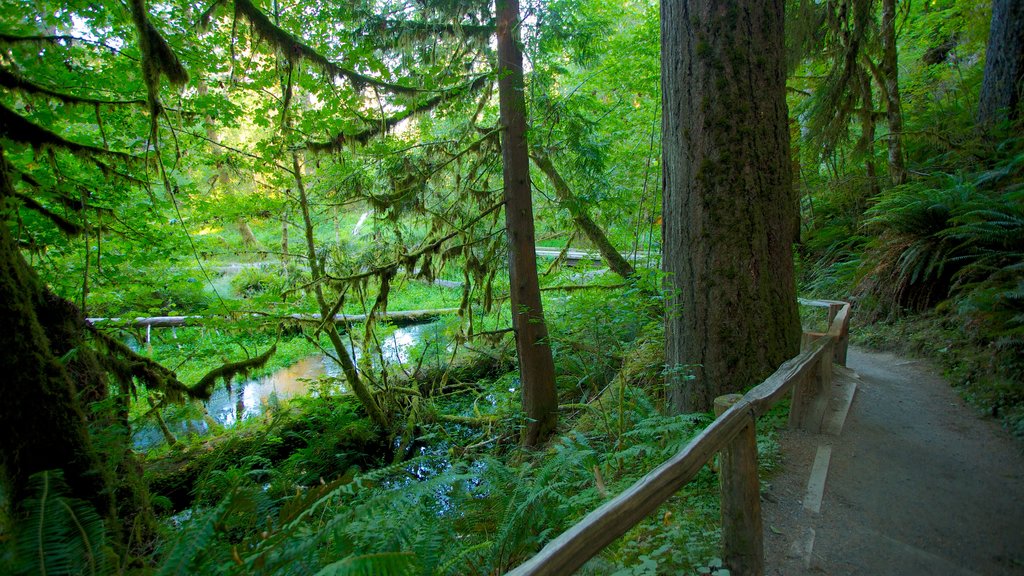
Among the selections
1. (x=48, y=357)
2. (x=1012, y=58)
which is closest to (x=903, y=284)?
(x=1012, y=58)

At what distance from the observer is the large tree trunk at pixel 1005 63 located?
24.2 ft

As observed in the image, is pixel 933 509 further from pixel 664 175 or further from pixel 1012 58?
pixel 1012 58

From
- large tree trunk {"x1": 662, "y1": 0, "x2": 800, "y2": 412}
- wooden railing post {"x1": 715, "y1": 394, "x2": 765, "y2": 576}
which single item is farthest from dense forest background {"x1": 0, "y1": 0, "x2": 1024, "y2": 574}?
large tree trunk {"x1": 662, "y1": 0, "x2": 800, "y2": 412}

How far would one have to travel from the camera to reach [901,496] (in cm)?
342

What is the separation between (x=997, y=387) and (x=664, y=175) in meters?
3.94

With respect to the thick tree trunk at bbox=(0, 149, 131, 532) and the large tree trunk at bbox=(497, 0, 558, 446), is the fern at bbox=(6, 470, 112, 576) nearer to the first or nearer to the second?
the thick tree trunk at bbox=(0, 149, 131, 532)

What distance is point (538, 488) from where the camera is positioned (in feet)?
11.4

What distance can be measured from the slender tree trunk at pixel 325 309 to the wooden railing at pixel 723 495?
250 inches

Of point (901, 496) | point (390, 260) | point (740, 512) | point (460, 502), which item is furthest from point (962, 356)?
point (390, 260)

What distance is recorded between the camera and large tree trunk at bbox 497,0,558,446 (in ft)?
23.7

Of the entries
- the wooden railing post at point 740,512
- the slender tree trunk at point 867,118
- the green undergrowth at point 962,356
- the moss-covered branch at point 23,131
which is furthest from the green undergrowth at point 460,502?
the slender tree trunk at point 867,118

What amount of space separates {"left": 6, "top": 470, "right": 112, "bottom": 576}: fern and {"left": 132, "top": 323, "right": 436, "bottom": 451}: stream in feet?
22.6

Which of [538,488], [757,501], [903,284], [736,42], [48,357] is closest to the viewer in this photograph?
[757,501]

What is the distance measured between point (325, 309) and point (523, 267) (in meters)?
3.70
